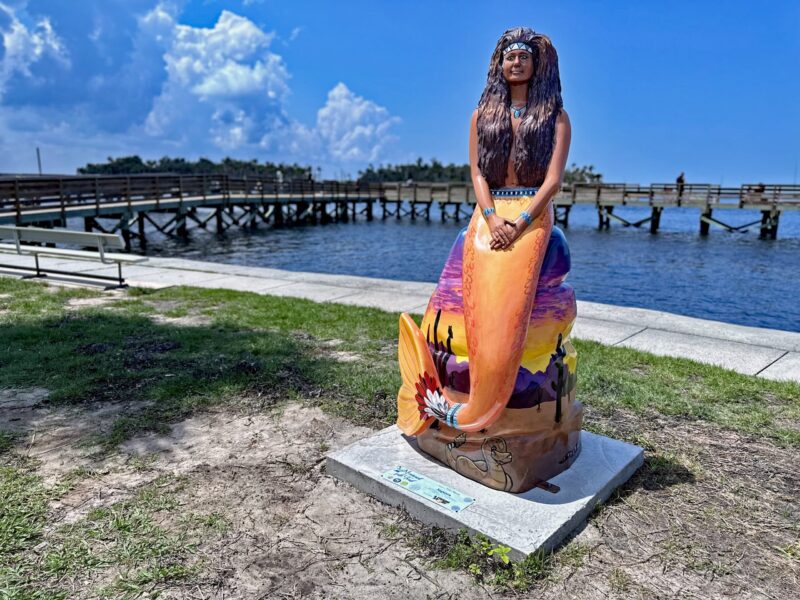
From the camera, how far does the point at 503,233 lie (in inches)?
141

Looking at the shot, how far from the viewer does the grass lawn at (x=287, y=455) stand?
9.98 feet

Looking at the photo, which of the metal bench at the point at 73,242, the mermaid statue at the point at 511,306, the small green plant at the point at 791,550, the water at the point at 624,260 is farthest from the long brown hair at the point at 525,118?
the water at the point at 624,260

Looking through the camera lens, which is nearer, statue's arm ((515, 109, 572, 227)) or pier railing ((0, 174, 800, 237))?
statue's arm ((515, 109, 572, 227))

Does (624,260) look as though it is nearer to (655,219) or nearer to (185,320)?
(655,219)

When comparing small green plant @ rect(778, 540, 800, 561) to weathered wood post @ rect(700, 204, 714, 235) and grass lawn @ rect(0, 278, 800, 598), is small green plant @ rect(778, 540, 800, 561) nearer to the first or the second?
grass lawn @ rect(0, 278, 800, 598)

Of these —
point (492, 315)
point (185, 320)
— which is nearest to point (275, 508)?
point (492, 315)

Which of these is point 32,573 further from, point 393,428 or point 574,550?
point 574,550

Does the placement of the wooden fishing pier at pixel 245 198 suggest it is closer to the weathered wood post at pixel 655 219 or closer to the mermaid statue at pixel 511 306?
the weathered wood post at pixel 655 219

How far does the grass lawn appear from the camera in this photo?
3043mm

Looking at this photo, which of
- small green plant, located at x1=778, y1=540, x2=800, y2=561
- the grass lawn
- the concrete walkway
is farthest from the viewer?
the concrete walkway

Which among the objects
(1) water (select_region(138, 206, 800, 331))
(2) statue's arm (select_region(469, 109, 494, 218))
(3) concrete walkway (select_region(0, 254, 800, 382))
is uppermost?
(2) statue's arm (select_region(469, 109, 494, 218))

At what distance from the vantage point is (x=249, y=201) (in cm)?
3612

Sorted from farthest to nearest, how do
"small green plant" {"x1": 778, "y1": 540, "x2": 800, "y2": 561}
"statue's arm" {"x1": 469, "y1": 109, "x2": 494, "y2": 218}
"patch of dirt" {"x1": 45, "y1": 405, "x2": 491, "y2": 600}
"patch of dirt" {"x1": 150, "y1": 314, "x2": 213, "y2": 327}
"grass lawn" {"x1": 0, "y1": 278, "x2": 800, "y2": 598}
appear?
"patch of dirt" {"x1": 150, "y1": 314, "x2": 213, "y2": 327} → "statue's arm" {"x1": 469, "y1": 109, "x2": 494, "y2": 218} → "small green plant" {"x1": 778, "y1": 540, "x2": 800, "y2": 561} → "grass lawn" {"x1": 0, "y1": 278, "x2": 800, "y2": 598} → "patch of dirt" {"x1": 45, "y1": 405, "x2": 491, "y2": 600}

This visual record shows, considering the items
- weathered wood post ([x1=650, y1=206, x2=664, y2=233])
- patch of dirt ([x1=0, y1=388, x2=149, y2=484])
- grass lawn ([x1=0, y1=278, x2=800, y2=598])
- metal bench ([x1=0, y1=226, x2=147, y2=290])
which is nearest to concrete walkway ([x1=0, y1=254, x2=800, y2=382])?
metal bench ([x1=0, y1=226, x2=147, y2=290])
